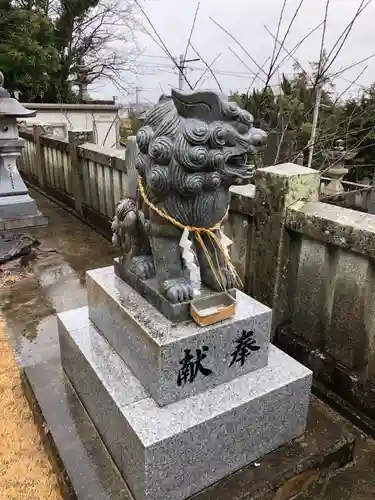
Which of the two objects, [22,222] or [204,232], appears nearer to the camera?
[204,232]

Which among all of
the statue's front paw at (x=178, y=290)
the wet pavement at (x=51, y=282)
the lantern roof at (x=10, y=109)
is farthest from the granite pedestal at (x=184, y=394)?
the lantern roof at (x=10, y=109)

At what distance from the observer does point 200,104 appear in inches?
59.9

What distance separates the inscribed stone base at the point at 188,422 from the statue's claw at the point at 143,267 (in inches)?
17.3

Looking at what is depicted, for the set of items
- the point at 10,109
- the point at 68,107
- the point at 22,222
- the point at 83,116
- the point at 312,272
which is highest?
the point at 68,107

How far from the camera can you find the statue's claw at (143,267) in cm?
198

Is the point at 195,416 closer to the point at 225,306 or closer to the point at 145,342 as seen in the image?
the point at 145,342

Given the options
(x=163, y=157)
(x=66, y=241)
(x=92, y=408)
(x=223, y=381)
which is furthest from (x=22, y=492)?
(x=66, y=241)

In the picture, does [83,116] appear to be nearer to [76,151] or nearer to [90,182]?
[76,151]

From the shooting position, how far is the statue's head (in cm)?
151

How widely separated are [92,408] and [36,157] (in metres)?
6.41

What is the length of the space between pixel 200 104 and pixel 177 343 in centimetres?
94

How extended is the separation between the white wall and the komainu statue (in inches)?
389

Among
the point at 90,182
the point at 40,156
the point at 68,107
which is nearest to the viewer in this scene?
the point at 90,182

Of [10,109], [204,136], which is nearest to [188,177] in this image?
[204,136]
